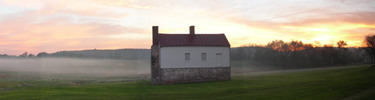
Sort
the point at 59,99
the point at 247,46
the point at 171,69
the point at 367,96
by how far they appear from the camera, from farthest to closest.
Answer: the point at 247,46, the point at 171,69, the point at 59,99, the point at 367,96

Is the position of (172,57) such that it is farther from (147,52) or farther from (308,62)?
(147,52)

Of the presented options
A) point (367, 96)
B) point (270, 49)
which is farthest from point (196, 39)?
point (270, 49)

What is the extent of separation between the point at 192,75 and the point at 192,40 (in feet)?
16.6

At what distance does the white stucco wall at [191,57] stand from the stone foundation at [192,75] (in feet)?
1.78

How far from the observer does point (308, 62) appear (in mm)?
93625

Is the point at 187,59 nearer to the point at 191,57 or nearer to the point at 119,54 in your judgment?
the point at 191,57

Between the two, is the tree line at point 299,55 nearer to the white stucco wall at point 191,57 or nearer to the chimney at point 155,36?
the white stucco wall at point 191,57

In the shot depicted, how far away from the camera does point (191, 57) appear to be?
33.3m

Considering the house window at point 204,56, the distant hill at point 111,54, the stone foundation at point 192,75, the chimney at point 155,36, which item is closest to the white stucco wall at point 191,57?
the house window at point 204,56

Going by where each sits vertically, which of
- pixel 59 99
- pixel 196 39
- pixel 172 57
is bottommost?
pixel 59 99

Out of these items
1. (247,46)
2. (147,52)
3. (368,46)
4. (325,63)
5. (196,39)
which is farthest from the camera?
(147,52)

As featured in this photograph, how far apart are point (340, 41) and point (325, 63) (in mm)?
9969

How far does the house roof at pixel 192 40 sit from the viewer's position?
33.5 metres

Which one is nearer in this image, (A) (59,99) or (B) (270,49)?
(A) (59,99)
